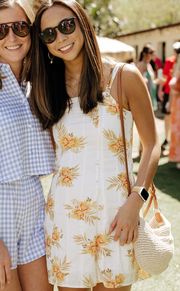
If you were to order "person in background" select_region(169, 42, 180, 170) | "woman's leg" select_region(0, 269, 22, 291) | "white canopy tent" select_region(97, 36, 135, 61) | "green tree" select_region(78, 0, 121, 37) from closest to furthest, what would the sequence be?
"woman's leg" select_region(0, 269, 22, 291), "person in background" select_region(169, 42, 180, 170), "white canopy tent" select_region(97, 36, 135, 61), "green tree" select_region(78, 0, 121, 37)

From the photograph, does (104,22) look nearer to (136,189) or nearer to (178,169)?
(178,169)

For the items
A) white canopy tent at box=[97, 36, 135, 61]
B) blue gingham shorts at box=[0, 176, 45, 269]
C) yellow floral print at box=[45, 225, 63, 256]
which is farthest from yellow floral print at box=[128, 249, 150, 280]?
white canopy tent at box=[97, 36, 135, 61]

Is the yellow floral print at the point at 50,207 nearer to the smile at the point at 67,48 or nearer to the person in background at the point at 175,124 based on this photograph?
the smile at the point at 67,48

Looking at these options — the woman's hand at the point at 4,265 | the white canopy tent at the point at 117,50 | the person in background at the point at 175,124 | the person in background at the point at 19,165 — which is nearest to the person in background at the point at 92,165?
the person in background at the point at 19,165

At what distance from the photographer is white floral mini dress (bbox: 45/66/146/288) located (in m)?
2.40

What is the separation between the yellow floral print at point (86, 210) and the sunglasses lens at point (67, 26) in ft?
2.61

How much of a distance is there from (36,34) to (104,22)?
27.9 metres

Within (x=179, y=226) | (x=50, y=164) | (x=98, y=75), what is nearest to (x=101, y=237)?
(x=50, y=164)

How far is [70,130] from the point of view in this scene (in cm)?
244

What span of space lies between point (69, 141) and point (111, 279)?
0.67 meters

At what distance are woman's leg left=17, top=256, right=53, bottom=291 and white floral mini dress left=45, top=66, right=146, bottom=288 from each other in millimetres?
150

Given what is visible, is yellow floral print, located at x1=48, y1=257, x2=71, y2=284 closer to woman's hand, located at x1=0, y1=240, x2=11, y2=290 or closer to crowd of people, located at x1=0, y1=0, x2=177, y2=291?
crowd of people, located at x1=0, y1=0, x2=177, y2=291

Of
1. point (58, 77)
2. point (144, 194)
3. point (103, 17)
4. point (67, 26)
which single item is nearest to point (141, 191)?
point (144, 194)

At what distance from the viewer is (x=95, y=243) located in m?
2.41
